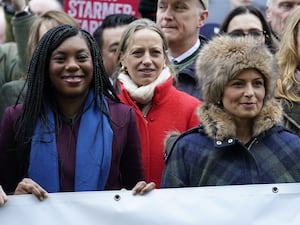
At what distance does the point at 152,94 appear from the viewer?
6.32 metres

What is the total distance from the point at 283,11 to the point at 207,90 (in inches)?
108

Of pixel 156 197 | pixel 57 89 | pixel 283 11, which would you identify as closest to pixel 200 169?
pixel 156 197

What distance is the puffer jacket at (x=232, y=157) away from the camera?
216 inches

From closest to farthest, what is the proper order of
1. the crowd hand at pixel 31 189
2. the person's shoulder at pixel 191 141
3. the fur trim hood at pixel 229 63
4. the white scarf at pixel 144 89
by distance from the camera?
the crowd hand at pixel 31 189, the person's shoulder at pixel 191 141, the fur trim hood at pixel 229 63, the white scarf at pixel 144 89

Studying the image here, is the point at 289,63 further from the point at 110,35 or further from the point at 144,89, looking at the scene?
the point at 110,35

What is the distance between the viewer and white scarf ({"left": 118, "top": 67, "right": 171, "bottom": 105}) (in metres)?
6.31

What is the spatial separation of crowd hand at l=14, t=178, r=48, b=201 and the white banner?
1.5 inches

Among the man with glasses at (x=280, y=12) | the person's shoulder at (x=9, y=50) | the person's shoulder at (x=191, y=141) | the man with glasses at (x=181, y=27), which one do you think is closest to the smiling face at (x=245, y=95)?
the person's shoulder at (x=191, y=141)

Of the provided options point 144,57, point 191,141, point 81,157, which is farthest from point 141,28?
point 81,157

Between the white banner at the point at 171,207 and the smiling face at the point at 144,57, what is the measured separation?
1.31m

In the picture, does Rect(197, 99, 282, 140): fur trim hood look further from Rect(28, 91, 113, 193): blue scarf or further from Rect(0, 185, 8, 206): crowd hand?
Rect(0, 185, 8, 206): crowd hand

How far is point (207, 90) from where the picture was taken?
575 centimetres

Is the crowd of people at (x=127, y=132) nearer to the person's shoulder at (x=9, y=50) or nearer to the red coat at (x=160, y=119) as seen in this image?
the red coat at (x=160, y=119)

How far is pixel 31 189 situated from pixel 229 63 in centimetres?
128
